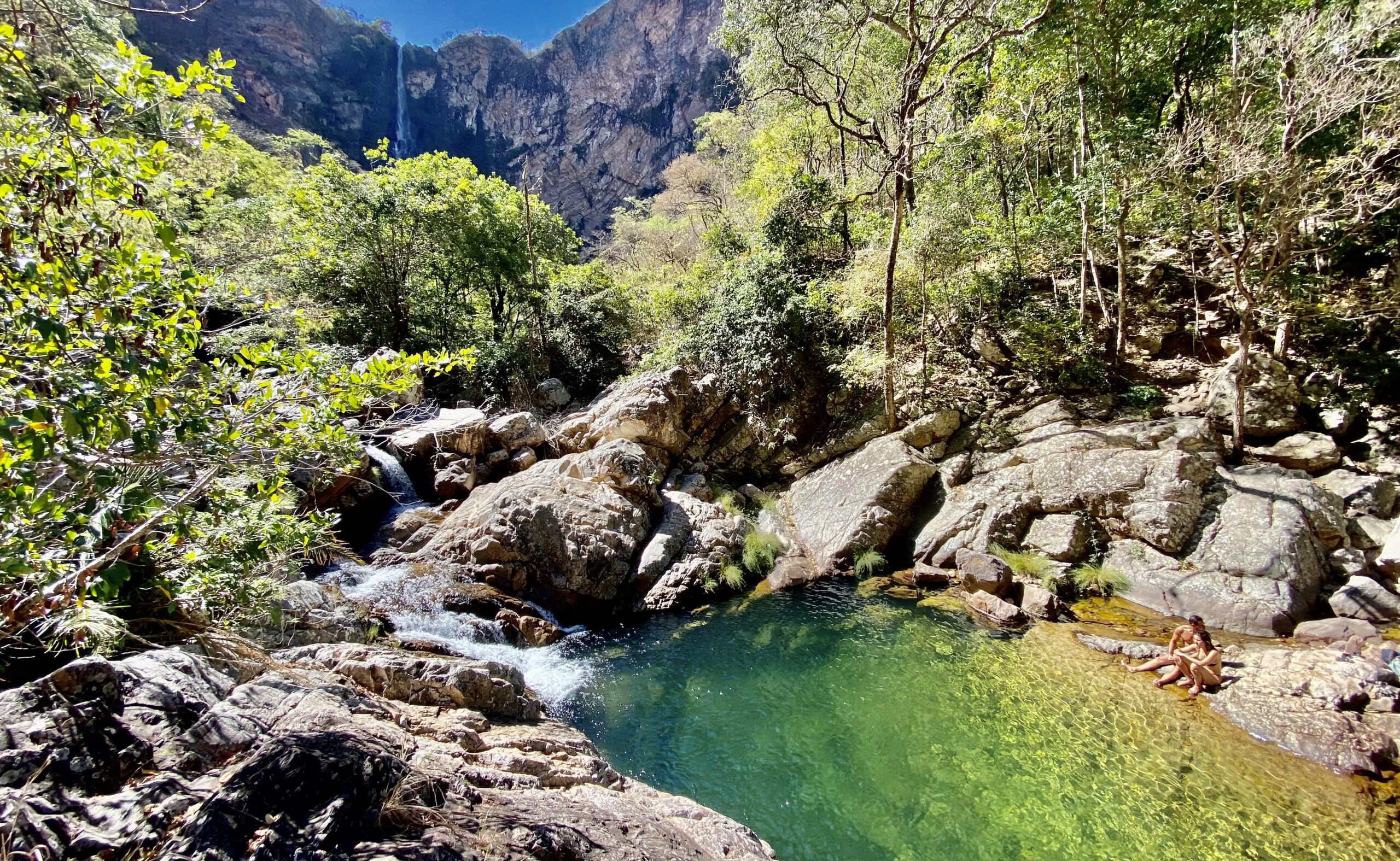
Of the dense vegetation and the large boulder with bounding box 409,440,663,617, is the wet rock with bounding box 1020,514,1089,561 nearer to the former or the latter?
the dense vegetation

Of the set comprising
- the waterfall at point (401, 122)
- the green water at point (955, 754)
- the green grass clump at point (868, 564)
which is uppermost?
the waterfall at point (401, 122)

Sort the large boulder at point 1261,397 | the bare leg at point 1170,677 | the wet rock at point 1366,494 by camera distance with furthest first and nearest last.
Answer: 1. the large boulder at point 1261,397
2. the wet rock at point 1366,494
3. the bare leg at point 1170,677

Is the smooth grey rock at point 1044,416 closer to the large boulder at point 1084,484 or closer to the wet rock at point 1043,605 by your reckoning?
the large boulder at point 1084,484

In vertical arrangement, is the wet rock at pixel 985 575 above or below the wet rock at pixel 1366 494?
below

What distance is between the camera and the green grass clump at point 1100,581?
9141 mm

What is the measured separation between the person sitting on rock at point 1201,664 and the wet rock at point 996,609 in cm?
203

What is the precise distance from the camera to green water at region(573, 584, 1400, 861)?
16.7 feet

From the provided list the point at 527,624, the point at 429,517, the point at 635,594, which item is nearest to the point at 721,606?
the point at 635,594

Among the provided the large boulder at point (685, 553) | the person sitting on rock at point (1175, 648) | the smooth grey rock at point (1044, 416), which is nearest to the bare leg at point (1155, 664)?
the person sitting on rock at point (1175, 648)

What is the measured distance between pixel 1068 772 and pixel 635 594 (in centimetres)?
734

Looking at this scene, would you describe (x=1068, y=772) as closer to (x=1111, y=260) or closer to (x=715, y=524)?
(x=715, y=524)

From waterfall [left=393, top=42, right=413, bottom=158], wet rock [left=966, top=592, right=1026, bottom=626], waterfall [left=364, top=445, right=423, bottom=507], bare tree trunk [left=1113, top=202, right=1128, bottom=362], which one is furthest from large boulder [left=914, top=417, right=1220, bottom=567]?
waterfall [left=393, top=42, right=413, bottom=158]

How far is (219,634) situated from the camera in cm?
442

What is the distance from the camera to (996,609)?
891 cm
